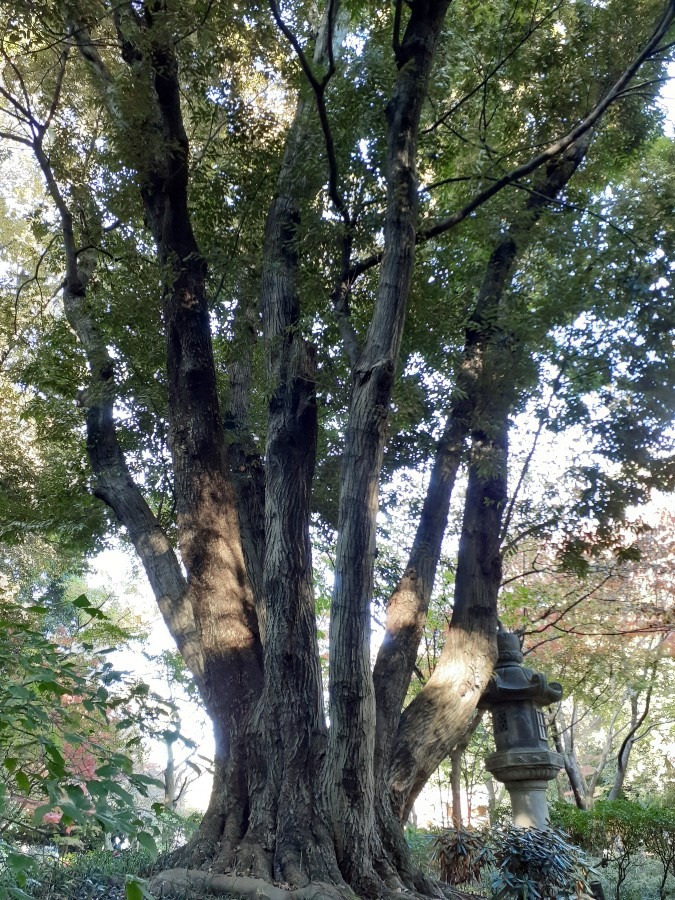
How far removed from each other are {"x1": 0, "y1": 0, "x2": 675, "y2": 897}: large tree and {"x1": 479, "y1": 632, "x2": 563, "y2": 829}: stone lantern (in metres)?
0.49

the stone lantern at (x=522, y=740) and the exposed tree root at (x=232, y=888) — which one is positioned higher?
the stone lantern at (x=522, y=740)

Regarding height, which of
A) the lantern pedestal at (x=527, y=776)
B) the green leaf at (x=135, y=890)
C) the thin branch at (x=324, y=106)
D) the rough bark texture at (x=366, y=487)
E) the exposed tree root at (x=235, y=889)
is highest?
the thin branch at (x=324, y=106)

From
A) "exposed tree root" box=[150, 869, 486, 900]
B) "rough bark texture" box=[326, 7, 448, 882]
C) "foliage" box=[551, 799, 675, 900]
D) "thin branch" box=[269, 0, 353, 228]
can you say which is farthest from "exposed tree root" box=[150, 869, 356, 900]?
"foliage" box=[551, 799, 675, 900]

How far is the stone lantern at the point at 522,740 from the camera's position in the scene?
4.87 metres

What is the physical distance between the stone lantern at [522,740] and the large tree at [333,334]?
49 centimetres

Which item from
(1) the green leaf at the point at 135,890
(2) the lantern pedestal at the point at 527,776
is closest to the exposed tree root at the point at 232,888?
(2) the lantern pedestal at the point at 527,776

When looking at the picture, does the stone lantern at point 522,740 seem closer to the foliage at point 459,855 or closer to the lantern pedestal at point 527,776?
the lantern pedestal at point 527,776

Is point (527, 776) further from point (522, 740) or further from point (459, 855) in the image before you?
point (459, 855)

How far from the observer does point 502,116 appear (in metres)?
6.32

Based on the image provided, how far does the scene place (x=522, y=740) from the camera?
16.3 ft

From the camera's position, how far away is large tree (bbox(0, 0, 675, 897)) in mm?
3783

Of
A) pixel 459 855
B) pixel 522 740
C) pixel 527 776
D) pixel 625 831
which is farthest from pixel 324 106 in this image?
pixel 625 831

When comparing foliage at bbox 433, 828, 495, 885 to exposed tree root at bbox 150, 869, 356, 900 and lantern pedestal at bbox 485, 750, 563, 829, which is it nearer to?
lantern pedestal at bbox 485, 750, 563, 829

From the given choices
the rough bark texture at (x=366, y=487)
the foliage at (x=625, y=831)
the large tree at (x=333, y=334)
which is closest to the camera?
the rough bark texture at (x=366, y=487)
